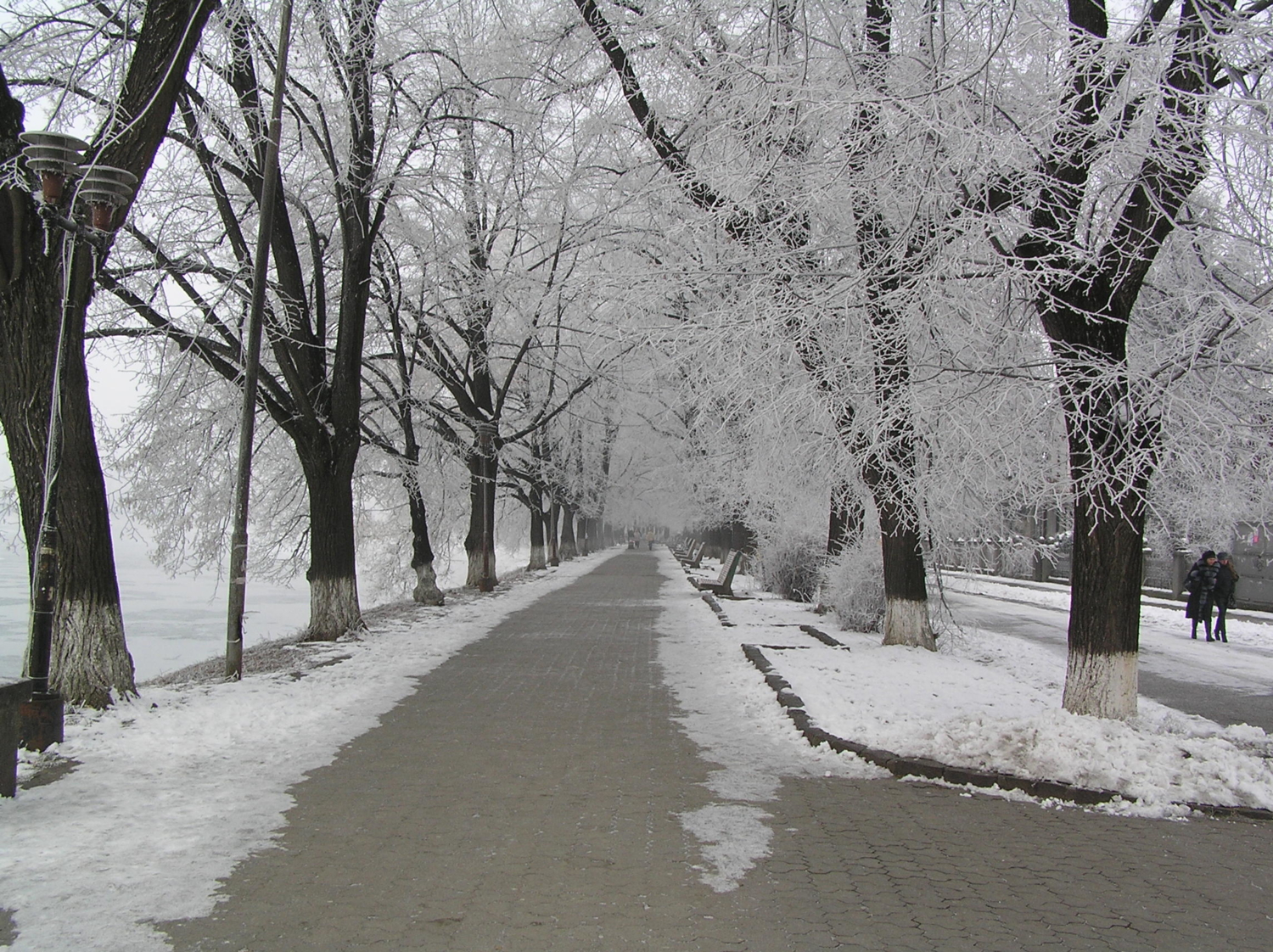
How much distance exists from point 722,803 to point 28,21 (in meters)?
9.87

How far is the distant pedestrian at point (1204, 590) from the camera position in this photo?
53.8 ft

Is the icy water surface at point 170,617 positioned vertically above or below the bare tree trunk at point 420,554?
below

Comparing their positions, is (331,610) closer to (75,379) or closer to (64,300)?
(75,379)

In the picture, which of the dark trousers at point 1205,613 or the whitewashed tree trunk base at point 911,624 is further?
the dark trousers at point 1205,613

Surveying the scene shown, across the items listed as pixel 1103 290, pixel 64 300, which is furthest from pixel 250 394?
pixel 1103 290

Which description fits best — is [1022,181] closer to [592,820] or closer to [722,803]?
[722,803]

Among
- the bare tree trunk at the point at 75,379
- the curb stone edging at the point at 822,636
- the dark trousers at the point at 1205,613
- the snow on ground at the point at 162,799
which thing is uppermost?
the bare tree trunk at the point at 75,379

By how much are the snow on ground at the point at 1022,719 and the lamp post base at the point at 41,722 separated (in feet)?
19.1

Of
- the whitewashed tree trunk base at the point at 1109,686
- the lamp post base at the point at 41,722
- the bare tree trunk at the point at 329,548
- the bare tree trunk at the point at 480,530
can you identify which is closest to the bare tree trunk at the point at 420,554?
the bare tree trunk at the point at 480,530

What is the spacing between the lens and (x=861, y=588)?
14289 millimetres

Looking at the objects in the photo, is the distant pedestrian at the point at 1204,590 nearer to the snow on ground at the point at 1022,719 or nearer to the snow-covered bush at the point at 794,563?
the snow on ground at the point at 1022,719

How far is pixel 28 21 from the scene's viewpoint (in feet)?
30.1

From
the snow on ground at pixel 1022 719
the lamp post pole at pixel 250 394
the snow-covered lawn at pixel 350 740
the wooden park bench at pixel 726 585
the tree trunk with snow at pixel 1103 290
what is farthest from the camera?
the wooden park bench at pixel 726 585

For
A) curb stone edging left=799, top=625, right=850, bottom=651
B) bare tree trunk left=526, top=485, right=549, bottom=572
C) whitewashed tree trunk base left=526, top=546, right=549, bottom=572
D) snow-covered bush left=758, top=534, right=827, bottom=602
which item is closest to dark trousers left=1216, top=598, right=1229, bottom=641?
snow-covered bush left=758, top=534, right=827, bottom=602
